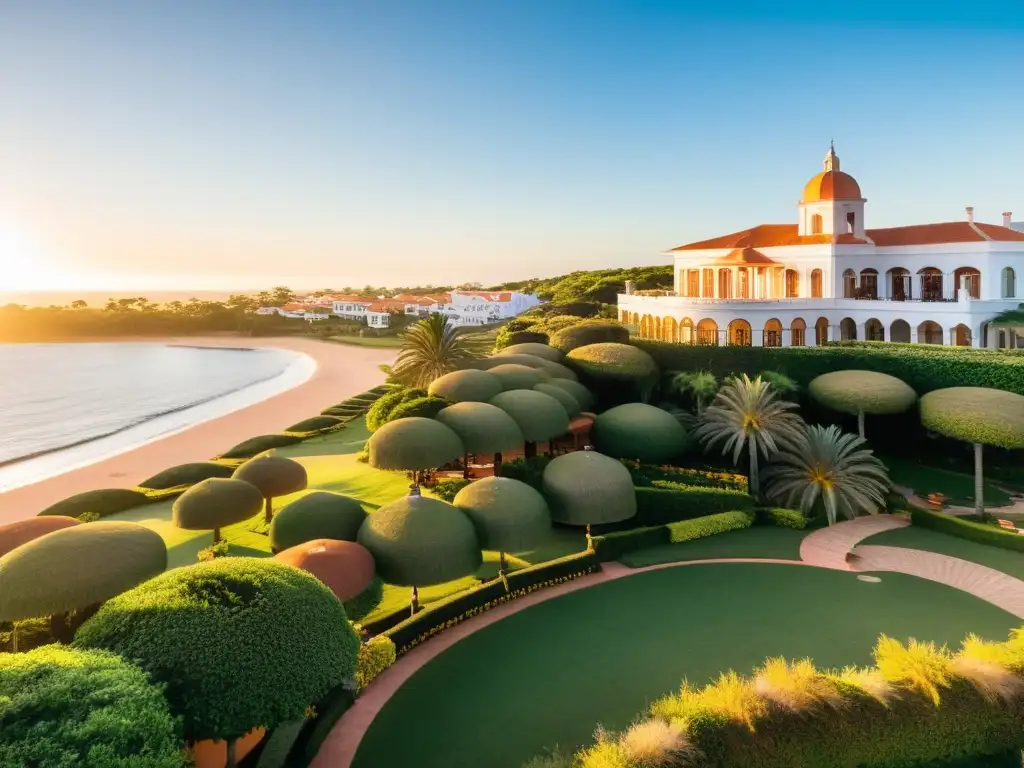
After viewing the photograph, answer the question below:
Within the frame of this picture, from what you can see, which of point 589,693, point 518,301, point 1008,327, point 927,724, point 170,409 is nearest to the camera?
point 927,724

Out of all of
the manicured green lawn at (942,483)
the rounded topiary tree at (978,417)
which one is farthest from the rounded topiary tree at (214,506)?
the manicured green lawn at (942,483)

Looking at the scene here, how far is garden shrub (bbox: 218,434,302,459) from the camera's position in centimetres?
4228

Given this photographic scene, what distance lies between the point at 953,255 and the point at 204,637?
52683mm

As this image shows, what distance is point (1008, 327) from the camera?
1620 inches

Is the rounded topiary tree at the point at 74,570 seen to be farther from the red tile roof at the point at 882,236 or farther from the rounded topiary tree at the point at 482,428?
the red tile roof at the point at 882,236

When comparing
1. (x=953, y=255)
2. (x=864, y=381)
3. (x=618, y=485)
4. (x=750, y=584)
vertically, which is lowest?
(x=750, y=584)

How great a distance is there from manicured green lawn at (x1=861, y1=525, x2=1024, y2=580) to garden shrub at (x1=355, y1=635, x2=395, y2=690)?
1890cm

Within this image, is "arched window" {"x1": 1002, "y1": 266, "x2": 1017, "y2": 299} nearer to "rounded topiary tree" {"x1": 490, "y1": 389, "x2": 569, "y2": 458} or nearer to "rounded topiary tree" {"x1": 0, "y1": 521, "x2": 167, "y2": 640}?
"rounded topiary tree" {"x1": 490, "y1": 389, "x2": 569, "y2": 458}

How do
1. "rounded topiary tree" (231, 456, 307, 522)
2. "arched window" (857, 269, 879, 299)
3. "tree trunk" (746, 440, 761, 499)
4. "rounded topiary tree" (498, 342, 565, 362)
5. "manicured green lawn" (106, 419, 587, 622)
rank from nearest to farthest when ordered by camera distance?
1. "manicured green lawn" (106, 419, 587, 622)
2. "rounded topiary tree" (231, 456, 307, 522)
3. "tree trunk" (746, 440, 761, 499)
4. "rounded topiary tree" (498, 342, 565, 362)
5. "arched window" (857, 269, 879, 299)

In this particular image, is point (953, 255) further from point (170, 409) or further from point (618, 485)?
point (170, 409)

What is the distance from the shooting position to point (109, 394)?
75.9 meters

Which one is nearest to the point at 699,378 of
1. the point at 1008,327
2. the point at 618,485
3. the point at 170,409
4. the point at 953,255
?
the point at 618,485

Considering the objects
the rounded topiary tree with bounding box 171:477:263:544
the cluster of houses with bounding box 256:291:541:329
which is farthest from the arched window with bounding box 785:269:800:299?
the cluster of houses with bounding box 256:291:541:329

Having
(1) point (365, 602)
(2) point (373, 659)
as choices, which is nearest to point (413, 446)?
(1) point (365, 602)
